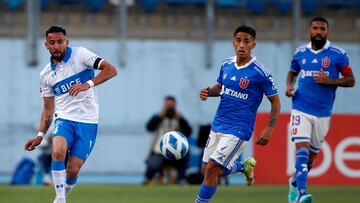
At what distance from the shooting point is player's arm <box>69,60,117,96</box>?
10281 mm

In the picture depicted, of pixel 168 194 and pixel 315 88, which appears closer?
pixel 315 88

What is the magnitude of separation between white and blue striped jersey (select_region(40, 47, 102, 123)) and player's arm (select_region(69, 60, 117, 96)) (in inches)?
3.9

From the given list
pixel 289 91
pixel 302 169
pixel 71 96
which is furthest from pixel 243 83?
pixel 289 91

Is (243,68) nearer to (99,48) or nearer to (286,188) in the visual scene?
(286,188)

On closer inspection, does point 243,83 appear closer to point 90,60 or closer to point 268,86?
point 268,86

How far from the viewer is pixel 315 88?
510 inches

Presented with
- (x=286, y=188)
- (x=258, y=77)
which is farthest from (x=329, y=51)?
(x=286, y=188)

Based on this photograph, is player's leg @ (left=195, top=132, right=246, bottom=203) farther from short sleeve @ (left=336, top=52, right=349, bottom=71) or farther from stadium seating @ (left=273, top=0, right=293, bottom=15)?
stadium seating @ (left=273, top=0, right=293, bottom=15)

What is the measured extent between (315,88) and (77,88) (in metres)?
4.01

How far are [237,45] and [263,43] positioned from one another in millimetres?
13312

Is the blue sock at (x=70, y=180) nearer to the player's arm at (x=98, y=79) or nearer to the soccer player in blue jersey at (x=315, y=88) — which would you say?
the player's arm at (x=98, y=79)

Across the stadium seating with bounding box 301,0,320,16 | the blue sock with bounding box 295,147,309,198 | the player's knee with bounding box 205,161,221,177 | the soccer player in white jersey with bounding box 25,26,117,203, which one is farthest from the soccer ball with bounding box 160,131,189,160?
the stadium seating with bounding box 301,0,320,16

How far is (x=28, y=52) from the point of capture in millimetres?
22719

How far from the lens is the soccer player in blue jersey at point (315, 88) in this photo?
42.1 feet
